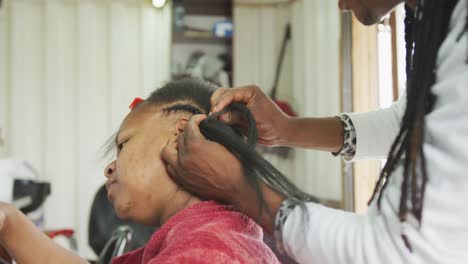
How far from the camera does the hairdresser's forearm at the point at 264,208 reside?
651 mm

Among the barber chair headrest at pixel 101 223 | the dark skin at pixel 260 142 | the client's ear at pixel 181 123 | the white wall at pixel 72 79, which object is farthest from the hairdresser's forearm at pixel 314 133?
the white wall at pixel 72 79

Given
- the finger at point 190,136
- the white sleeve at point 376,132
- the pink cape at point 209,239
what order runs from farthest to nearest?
the white sleeve at point 376,132 < the finger at point 190,136 < the pink cape at point 209,239

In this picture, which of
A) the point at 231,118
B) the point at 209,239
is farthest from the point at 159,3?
the point at 209,239

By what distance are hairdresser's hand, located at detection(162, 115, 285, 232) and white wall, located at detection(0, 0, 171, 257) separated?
245 centimetres

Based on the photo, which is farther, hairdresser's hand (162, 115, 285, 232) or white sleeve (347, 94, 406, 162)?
white sleeve (347, 94, 406, 162)

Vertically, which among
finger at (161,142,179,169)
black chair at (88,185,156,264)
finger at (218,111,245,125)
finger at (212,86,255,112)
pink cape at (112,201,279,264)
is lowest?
black chair at (88,185,156,264)

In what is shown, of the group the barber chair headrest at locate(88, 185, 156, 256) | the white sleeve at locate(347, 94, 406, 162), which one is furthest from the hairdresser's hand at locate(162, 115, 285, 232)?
the barber chair headrest at locate(88, 185, 156, 256)

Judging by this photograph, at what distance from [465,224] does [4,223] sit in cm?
90

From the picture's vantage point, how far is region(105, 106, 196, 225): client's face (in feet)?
2.83

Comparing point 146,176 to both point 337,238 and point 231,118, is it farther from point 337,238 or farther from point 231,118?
point 337,238

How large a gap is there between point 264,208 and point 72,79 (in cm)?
279

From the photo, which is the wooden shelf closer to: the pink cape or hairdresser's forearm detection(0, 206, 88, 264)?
hairdresser's forearm detection(0, 206, 88, 264)

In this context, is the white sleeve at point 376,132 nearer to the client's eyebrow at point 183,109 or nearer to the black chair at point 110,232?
the client's eyebrow at point 183,109

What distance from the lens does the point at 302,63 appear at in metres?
3.23
